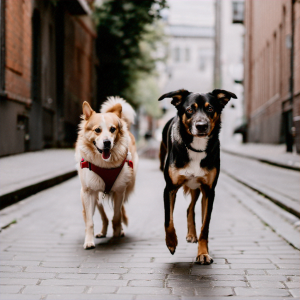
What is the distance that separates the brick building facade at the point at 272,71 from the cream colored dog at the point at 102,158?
46.3ft

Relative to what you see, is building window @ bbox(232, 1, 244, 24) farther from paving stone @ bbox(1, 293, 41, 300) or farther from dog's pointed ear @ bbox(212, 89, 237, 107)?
paving stone @ bbox(1, 293, 41, 300)

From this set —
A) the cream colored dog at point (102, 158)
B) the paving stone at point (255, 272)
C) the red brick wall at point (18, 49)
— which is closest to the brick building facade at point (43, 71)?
the red brick wall at point (18, 49)

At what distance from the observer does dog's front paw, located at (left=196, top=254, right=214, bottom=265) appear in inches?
163

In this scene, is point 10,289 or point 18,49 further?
point 18,49

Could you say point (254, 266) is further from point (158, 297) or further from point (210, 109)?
point (210, 109)

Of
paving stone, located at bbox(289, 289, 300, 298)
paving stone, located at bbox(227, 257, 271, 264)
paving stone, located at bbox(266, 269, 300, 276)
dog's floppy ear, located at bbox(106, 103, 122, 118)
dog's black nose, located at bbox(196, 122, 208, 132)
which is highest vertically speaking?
dog's floppy ear, located at bbox(106, 103, 122, 118)

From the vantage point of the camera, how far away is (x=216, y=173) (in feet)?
13.8

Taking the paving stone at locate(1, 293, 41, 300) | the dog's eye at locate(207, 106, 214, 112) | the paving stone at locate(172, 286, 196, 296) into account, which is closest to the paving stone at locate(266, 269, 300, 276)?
the paving stone at locate(172, 286, 196, 296)

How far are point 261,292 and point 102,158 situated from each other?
2023 millimetres

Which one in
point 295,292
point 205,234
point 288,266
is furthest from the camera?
point 205,234

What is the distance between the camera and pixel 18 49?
15.0 meters

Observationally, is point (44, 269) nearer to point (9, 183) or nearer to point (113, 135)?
point (113, 135)

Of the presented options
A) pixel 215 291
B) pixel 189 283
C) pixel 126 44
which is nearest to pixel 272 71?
pixel 126 44

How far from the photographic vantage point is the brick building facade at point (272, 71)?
20344 millimetres
